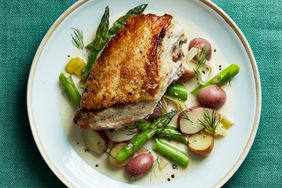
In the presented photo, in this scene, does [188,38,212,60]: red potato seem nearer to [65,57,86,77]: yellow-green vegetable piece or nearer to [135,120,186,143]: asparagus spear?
[135,120,186,143]: asparagus spear

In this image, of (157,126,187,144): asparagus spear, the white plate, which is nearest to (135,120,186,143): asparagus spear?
(157,126,187,144): asparagus spear

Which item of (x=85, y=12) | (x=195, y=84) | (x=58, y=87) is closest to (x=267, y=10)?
(x=195, y=84)

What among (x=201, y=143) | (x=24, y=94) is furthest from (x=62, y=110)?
(x=201, y=143)

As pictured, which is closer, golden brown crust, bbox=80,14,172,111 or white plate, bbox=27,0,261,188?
golden brown crust, bbox=80,14,172,111

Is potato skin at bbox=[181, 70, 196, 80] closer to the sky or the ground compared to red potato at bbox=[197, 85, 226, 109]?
closer to the sky

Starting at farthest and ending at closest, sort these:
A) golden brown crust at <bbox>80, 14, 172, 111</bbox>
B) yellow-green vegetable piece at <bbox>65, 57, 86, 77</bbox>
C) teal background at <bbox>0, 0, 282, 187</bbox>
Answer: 1. teal background at <bbox>0, 0, 282, 187</bbox>
2. yellow-green vegetable piece at <bbox>65, 57, 86, 77</bbox>
3. golden brown crust at <bbox>80, 14, 172, 111</bbox>

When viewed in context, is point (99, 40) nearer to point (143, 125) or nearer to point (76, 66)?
point (76, 66)

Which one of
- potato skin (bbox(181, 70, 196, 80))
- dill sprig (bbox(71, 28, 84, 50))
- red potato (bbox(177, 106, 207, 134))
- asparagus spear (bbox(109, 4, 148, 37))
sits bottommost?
red potato (bbox(177, 106, 207, 134))
